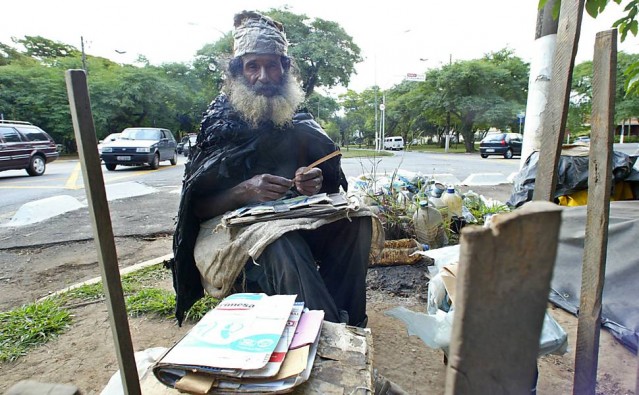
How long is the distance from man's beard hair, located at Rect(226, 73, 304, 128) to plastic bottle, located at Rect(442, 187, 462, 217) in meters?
1.99

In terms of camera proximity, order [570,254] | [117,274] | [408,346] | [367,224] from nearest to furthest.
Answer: [117,274]
[367,224]
[408,346]
[570,254]

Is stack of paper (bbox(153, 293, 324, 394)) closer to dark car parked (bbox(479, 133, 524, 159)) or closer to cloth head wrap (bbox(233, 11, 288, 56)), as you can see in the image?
cloth head wrap (bbox(233, 11, 288, 56))

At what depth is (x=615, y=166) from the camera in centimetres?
290

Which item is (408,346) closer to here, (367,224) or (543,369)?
(543,369)

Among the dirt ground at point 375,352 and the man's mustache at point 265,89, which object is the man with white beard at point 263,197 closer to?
the man's mustache at point 265,89

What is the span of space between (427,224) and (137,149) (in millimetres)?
11081

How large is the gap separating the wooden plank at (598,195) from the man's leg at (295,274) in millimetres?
875

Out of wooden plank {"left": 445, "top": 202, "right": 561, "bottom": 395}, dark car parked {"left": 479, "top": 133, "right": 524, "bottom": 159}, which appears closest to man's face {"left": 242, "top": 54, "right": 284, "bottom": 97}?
wooden plank {"left": 445, "top": 202, "right": 561, "bottom": 395}

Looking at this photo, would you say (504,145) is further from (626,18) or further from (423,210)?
(626,18)

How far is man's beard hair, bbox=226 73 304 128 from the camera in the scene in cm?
205

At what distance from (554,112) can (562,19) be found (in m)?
0.33

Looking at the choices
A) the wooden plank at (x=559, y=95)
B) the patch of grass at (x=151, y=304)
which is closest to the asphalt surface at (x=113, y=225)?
the patch of grass at (x=151, y=304)

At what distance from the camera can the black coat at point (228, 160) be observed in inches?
72.3

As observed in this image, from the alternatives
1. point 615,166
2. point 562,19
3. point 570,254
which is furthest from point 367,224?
point 615,166
